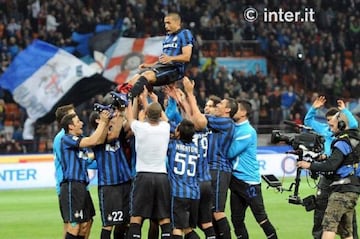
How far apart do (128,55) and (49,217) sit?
1214 cm

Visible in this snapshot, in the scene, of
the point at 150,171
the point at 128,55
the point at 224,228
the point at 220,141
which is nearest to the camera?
the point at 150,171

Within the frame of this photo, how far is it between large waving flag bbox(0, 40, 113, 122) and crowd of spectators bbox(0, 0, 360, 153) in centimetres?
109

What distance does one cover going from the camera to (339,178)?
12398 millimetres

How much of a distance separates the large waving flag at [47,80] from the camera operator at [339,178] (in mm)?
16484

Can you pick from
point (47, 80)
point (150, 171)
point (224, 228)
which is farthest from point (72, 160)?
point (47, 80)

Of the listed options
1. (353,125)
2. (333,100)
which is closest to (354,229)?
(353,125)

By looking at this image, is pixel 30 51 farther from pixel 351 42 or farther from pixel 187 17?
pixel 351 42

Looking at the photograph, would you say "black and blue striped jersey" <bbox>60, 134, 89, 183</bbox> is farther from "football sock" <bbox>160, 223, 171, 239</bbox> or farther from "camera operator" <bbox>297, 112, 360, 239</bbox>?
"camera operator" <bbox>297, 112, 360, 239</bbox>

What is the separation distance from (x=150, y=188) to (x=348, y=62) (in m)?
21.9

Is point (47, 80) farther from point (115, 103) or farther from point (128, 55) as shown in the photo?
point (115, 103)

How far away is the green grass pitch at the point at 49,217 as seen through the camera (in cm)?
1599

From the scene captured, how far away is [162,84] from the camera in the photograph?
12102mm

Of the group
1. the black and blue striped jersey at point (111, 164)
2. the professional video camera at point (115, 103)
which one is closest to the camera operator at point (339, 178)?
the black and blue striped jersey at point (111, 164)

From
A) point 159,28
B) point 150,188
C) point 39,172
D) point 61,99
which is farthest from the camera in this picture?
point 159,28
